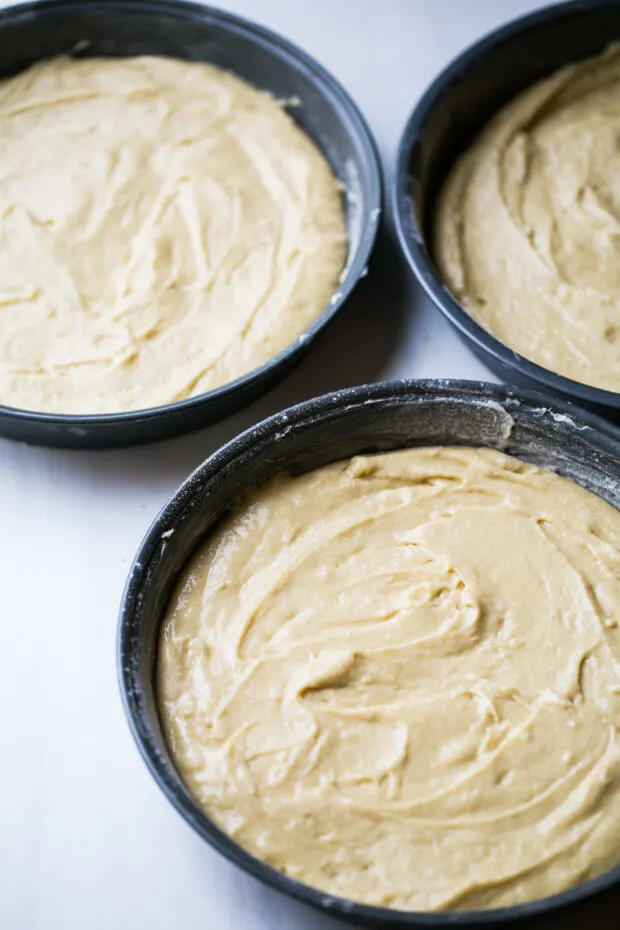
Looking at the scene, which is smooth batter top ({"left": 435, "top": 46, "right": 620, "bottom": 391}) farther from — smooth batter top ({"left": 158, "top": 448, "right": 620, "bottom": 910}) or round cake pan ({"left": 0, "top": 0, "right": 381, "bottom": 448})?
smooth batter top ({"left": 158, "top": 448, "right": 620, "bottom": 910})

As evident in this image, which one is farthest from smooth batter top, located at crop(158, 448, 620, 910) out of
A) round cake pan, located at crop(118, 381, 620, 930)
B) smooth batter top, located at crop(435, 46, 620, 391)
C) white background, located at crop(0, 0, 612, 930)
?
smooth batter top, located at crop(435, 46, 620, 391)

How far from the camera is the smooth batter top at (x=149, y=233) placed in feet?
7.58

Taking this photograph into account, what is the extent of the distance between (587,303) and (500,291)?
20 centimetres

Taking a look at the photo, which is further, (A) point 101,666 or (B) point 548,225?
(B) point 548,225

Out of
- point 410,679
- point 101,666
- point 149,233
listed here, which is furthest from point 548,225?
point 101,666

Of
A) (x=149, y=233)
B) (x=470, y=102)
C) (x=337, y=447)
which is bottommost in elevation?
(x=337, y=447)

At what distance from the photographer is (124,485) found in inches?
92.1

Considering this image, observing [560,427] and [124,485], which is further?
[124,485]

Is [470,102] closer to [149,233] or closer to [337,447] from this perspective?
[149,233]

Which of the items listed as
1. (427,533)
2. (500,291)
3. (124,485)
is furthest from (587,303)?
(124,485)

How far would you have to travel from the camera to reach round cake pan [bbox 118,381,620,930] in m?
1.91

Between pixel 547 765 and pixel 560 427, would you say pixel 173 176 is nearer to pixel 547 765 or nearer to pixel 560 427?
pixel 560 427

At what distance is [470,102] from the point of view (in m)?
2.64

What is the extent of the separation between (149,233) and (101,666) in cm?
105
